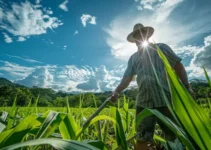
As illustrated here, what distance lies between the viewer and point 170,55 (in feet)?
8.16

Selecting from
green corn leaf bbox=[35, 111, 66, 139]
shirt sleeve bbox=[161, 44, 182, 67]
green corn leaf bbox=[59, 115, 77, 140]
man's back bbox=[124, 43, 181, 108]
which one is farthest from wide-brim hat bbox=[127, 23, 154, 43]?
green corn leaf bbox=[35, 111, 66, 139]

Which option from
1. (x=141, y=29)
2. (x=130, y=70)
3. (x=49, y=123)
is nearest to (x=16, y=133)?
(x=49, y=123)

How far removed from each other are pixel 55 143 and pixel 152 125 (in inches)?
90.4

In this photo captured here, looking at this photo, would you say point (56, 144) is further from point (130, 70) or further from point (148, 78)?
point (130, 70)

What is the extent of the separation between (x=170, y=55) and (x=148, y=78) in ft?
1.24

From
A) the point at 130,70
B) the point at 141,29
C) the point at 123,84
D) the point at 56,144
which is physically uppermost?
the point at 141,29

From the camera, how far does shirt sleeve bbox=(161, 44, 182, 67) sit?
2.44 meters

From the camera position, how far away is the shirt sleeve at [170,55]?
2.44m

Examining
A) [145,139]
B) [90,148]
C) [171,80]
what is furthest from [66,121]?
[145,139]

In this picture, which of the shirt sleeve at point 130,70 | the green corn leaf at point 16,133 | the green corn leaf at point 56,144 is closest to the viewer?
the green corn leaf at point 56,144

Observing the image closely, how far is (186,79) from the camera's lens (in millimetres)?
2393

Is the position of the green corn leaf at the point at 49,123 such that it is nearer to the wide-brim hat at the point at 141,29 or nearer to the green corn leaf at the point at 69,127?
the green corn leaf at the point at 69,127

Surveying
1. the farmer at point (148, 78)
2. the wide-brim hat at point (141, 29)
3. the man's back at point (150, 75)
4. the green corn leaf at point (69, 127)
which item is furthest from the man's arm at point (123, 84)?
the green corn leaf at point (69, 127)

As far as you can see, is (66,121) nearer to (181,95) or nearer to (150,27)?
(181,95)
